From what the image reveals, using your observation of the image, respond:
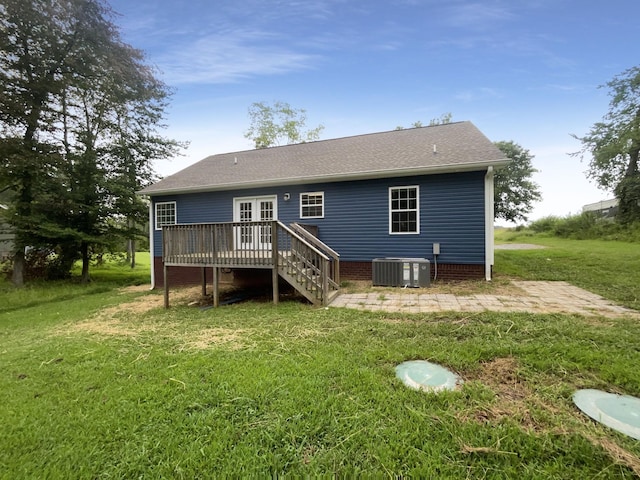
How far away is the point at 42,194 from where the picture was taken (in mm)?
11289

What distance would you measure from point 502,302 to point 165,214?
11.1 m

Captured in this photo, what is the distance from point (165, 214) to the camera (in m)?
11.0

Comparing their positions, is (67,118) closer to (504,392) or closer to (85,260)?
(85,260)

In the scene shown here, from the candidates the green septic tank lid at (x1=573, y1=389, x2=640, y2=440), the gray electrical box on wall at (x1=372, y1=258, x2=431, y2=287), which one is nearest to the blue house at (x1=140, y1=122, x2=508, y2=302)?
the gray electrical box on wall at (x1=372, y1=258, x2=431, y2=287)

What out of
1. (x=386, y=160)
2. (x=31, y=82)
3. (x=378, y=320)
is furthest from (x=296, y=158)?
(x=31, y=82)

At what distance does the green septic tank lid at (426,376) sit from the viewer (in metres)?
2.57

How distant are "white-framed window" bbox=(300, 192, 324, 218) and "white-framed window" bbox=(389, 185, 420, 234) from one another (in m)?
2.20

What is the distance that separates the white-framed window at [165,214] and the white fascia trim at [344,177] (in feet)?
1.56

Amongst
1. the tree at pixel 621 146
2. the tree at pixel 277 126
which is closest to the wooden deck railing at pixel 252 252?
the tree at pixel 277 126

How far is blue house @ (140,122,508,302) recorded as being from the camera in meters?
6.72

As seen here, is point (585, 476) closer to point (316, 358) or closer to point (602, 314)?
point (316, 358)

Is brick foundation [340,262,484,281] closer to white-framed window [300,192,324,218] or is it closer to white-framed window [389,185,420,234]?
white-framed window [389,185,420,234]

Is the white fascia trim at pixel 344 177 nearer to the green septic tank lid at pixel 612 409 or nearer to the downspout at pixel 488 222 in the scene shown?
the downspout at pixel 488 222

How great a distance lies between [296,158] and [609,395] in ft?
33.5
